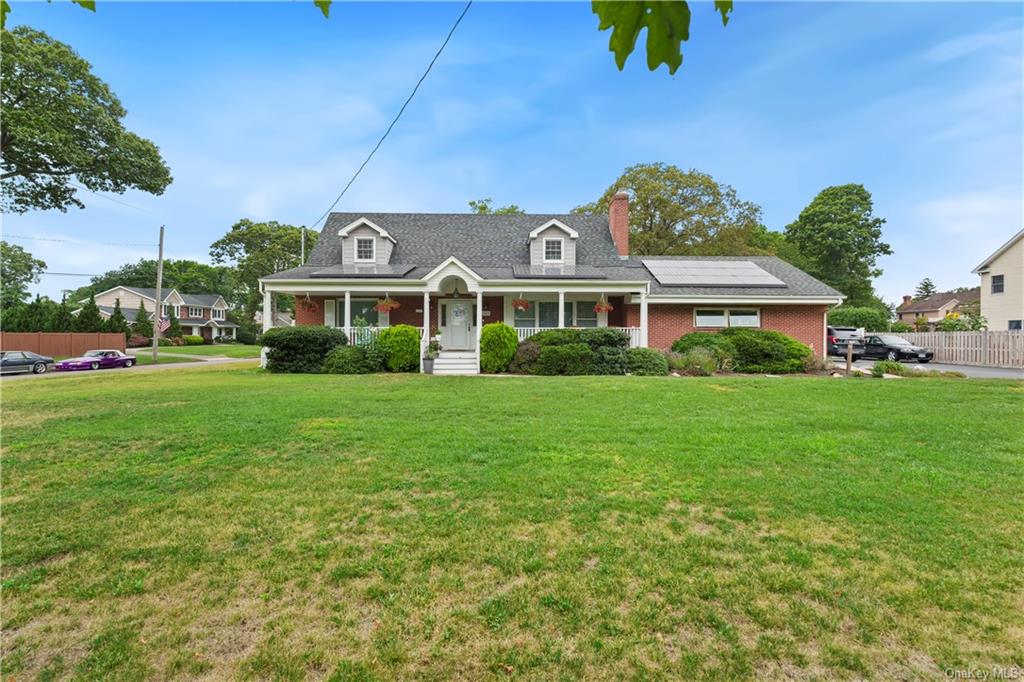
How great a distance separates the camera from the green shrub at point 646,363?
15062 mm

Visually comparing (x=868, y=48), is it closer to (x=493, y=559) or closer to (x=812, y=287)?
(x=812, y=287)

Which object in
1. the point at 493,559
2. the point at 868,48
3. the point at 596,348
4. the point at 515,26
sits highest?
the point at 868,48

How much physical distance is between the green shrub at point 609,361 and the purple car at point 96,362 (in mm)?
27702

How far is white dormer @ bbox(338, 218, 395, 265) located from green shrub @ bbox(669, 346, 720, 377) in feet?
41.7

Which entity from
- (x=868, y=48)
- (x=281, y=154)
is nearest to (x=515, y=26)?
(x=868, y=48)

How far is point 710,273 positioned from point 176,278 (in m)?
85.6

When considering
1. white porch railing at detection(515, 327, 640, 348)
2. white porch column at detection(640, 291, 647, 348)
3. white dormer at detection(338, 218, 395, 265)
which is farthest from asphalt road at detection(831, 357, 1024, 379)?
white dormer at detection(338, 218, 395, 265)

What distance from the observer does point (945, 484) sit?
433cm

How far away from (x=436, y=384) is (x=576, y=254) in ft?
37.6

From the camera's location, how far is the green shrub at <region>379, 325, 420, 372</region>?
15352mm

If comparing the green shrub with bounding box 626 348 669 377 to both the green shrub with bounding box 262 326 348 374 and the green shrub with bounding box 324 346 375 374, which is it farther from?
the green shrub with bounding box 262 326 348 374

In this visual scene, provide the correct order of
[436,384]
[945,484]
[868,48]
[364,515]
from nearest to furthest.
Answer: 1. [364,515]
2. [945,484]
3. [868,48]
4. [436,384]

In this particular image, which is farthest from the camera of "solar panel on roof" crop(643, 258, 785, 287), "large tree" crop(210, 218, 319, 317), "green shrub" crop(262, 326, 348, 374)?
"large tree" crop(210, 218, 319, 317)

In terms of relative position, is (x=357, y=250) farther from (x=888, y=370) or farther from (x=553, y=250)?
(x=888, y=370)
